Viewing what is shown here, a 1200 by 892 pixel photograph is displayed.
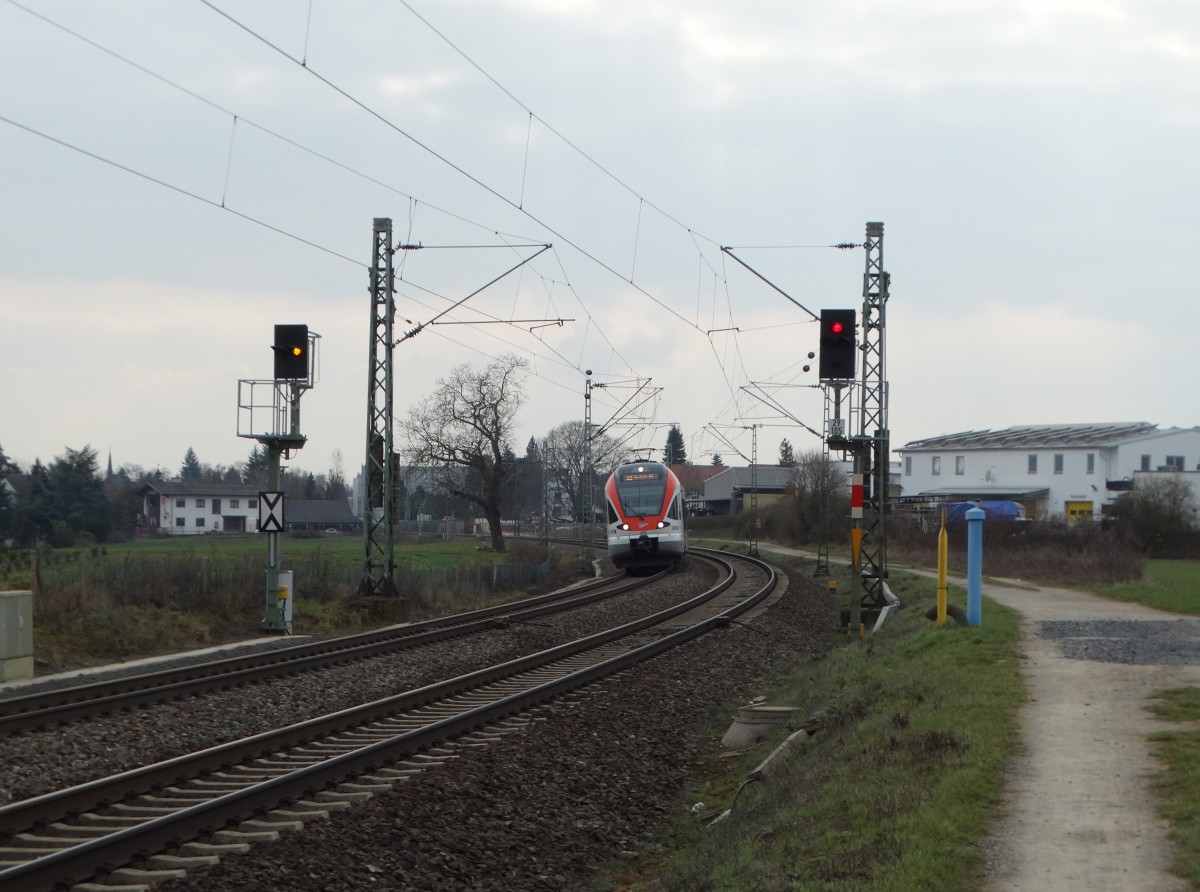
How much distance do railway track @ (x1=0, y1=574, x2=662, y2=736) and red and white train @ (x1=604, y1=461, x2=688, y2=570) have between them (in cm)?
1325

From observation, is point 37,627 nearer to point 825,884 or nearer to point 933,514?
point 825,884

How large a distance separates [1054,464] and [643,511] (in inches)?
1755

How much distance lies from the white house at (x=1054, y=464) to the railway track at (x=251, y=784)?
196ft

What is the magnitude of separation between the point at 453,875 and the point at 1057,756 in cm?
460

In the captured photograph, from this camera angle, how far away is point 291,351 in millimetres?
22266

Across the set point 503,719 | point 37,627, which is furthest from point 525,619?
point 503,719

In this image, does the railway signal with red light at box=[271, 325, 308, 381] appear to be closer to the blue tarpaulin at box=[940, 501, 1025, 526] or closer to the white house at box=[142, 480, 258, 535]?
the blue tarpaulin at box=[940, 501, 1025, 526]

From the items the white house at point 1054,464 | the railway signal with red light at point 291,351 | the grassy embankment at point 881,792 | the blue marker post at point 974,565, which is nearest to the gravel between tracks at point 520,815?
the grassy embankment at point 881,792

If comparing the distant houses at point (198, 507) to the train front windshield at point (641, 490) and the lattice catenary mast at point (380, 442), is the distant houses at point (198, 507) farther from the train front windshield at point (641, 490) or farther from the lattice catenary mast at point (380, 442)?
the lattice catenary mast at point (380, 442)

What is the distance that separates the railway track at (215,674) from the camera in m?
12.8

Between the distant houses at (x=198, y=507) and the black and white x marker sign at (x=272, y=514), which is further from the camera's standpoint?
the distant houses at (x=198, y=507)

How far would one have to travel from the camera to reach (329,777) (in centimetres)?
977

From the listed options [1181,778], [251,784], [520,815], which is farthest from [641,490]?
[1181,778]

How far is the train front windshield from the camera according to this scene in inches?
1544
